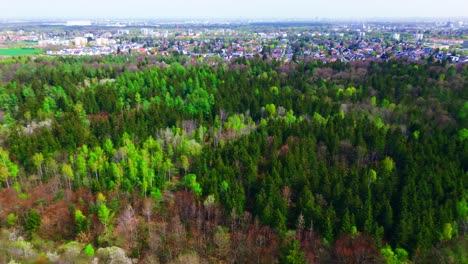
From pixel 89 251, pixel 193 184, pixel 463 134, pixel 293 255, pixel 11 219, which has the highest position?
pixel 463 134

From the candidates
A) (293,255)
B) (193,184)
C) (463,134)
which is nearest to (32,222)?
(193,184)

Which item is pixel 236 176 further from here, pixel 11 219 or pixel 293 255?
pixel 11 219

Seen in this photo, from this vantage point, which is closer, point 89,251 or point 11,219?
point 89,251

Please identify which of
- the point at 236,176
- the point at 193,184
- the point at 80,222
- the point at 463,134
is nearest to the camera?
the point at 80,222

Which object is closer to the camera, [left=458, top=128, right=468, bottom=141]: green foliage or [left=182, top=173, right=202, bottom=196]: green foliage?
[left=182, top=173, right=202, bottom=196]: green foliage

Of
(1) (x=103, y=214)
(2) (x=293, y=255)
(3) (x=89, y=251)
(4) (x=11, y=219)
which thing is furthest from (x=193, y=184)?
(4) (x=11, y=219)

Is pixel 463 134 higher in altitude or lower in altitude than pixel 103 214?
higher

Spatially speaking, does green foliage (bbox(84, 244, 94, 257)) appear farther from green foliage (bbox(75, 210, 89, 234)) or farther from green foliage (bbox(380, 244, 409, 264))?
green foliage (bbox(380, 244, 409, 264))

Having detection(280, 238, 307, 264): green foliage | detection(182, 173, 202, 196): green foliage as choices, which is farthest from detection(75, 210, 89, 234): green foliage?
detection(280, 238, 307, 264): green foliage

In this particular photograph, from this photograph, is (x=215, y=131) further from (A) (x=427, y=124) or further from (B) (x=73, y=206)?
(A) (x=427, y=124)

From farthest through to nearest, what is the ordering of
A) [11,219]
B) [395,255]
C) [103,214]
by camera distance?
[11,219] → [103,214] → [395,255]
